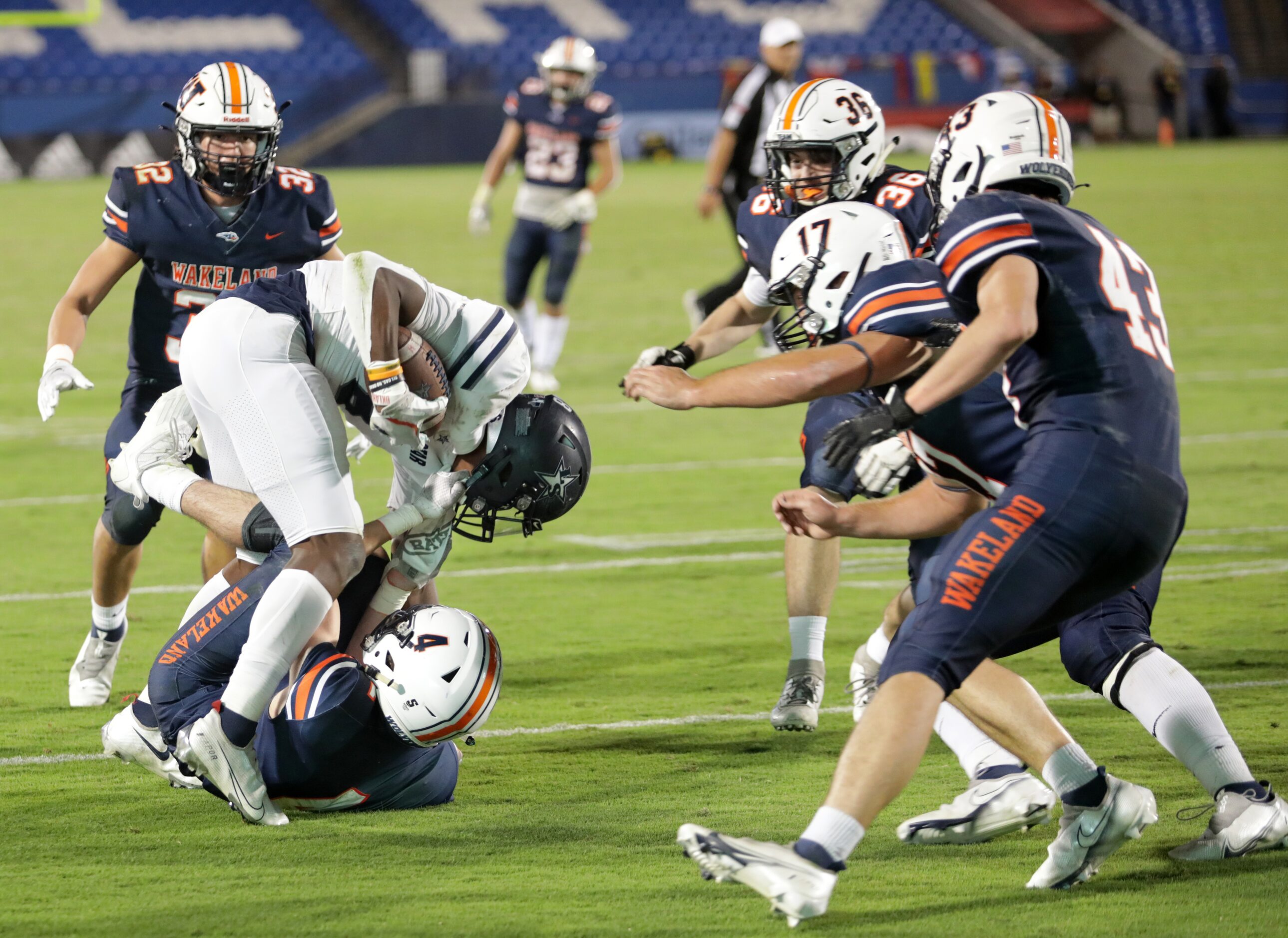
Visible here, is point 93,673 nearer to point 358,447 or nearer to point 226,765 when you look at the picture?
point 358,447

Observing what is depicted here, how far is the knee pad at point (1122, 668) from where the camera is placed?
3.85 meters

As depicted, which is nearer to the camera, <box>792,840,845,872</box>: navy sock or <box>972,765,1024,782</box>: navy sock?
<box>792,840,845,872</box>: navy sock

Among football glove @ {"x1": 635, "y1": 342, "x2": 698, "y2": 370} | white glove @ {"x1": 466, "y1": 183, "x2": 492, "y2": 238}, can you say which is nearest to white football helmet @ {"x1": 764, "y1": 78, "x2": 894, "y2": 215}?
football glove @ {"x1": 635, "y1": 342, "x2": 698, "y2": 370}

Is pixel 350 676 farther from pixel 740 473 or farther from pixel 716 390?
pixel 740 473

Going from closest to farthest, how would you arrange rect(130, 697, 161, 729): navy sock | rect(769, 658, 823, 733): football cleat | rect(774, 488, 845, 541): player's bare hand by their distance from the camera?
rect(774, 488, 845, 541): player's bare hand < rect(130, 697, 161, 729): navy sock < rect(769, 658, 823, 733): football cleat

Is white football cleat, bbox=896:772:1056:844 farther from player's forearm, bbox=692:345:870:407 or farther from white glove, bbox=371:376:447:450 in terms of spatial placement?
white glove, bbox=371:376:447:450

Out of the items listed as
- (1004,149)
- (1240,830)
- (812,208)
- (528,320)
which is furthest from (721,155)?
(1240,830)

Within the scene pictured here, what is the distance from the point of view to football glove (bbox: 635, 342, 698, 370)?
4480mm

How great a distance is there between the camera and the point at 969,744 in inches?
156

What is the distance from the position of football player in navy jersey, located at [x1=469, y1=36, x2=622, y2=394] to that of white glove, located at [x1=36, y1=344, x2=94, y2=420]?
217 inches

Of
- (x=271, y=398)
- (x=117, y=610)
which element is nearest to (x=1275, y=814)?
(x=271, y=398)

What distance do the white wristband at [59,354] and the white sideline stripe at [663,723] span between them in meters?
1.24

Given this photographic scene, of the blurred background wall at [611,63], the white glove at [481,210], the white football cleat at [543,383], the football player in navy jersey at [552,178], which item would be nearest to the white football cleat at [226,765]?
the white football cleat at [543,383]

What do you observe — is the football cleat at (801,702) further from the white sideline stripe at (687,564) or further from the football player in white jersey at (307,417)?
the white sideline stripe at (687,564)
